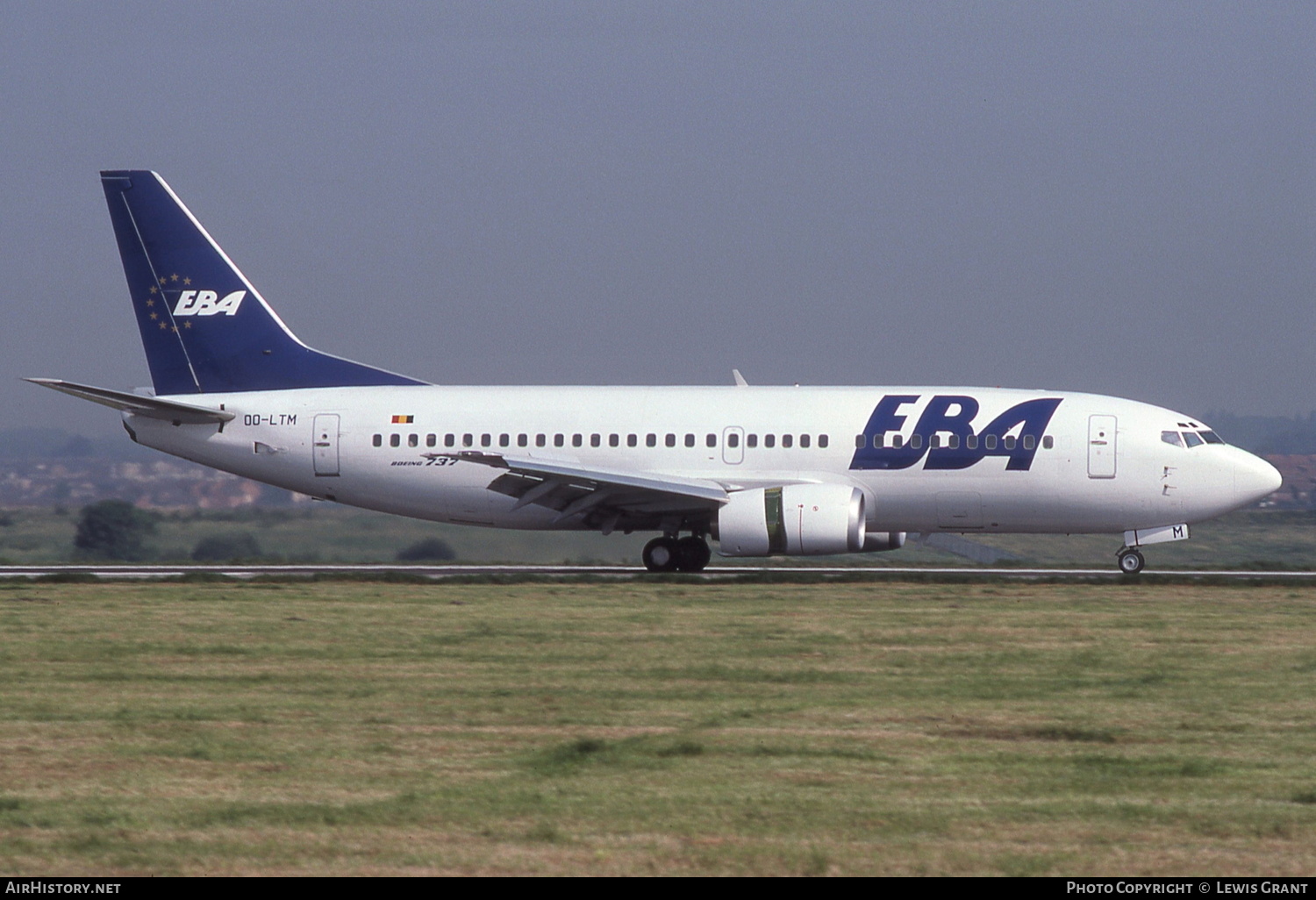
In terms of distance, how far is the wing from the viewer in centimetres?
2694

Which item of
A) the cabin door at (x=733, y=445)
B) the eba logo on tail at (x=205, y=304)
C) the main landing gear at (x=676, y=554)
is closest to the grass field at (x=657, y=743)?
the cabin door at (x=733, y=445)

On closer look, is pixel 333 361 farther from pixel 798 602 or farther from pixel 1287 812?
pixel 1287 812

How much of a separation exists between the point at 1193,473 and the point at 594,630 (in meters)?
13.6

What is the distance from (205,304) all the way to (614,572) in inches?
389

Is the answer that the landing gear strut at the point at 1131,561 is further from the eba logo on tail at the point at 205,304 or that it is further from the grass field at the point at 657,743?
the eba logo on tail at the point at 205,304

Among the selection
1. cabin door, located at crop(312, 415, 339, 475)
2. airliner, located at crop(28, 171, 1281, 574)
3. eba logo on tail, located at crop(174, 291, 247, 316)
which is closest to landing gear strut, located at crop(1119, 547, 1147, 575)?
airliner, located at crop(28, 171, 1281, 574)

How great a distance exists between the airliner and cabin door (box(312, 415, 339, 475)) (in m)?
0.03

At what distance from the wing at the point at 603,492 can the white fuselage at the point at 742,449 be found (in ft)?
1.68

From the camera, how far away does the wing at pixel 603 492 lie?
2694 centimetres

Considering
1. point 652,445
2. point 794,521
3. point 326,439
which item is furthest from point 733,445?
point 326,439
